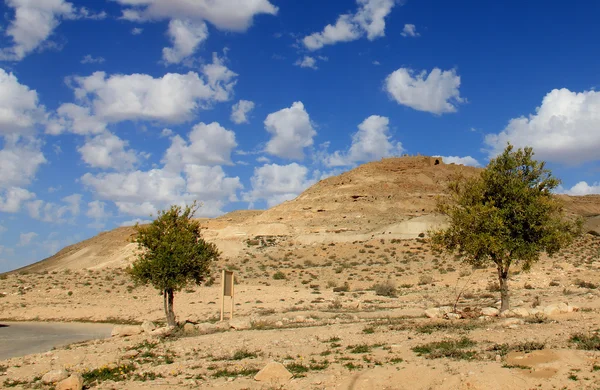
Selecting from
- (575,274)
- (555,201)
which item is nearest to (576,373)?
(555,201)

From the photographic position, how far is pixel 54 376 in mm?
10977

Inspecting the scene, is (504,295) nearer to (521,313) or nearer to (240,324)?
(521,313)

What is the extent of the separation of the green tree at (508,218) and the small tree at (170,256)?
30.3 feet

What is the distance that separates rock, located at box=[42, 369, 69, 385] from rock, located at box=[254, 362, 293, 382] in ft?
14.1

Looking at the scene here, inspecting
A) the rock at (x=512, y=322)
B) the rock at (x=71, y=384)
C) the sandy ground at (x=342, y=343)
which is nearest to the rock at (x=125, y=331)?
the sandy ground at (x=342, y=343)

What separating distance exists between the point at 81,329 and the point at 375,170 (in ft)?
271

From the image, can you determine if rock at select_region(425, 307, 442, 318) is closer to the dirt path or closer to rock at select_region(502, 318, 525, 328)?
rock at select_region(502, 318, 525, 328)

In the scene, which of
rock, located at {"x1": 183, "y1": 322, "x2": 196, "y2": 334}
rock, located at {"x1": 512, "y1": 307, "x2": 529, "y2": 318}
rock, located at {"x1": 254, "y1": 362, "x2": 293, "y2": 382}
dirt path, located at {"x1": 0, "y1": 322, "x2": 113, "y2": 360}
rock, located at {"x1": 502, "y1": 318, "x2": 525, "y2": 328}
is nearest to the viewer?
rock, located at {"x1": 254, "y1": 362, "x2": 293, "y2": 382}

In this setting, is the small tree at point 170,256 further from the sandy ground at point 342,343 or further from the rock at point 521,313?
the rock at point 521,313

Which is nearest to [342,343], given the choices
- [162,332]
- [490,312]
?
[490,312]

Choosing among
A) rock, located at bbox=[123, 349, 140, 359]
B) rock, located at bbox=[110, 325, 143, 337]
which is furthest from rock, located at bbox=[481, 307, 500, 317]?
rock, located at bbox=[110, 325, 143, 337]

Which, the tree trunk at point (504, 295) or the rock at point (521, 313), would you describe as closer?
the rock at point (521, 313)

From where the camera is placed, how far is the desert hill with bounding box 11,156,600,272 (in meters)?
69.6

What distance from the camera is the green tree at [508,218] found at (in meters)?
18.0
